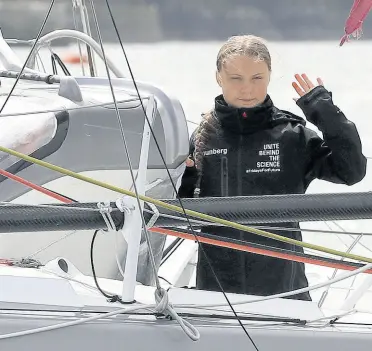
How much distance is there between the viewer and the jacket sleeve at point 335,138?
106 cm

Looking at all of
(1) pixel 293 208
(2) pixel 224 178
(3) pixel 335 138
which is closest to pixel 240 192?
(2) pixel 224 178

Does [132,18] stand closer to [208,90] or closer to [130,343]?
[208,90]

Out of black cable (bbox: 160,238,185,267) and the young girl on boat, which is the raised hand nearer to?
the young girl on boat

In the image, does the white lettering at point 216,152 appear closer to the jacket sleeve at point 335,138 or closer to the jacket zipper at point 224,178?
the jacket zipper at point 224,178

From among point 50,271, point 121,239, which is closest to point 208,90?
point 121,239

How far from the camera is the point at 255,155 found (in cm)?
113

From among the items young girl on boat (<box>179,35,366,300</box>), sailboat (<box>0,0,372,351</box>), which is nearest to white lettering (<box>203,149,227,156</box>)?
young girl on boat (<box>179,35,366,300</box>)

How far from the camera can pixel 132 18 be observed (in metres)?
4.19

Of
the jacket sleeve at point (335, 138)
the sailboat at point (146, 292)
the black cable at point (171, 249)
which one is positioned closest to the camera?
the sailboat at point (146, 292)

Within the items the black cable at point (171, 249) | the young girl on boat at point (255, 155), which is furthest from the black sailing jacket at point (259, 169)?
the black cable at point (171, 249)

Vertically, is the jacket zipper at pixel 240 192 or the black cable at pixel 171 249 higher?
the jacket zipper at pixel 240 192

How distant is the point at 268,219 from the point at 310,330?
0.13m

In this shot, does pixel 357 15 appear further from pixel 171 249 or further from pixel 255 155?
pixel 171 249

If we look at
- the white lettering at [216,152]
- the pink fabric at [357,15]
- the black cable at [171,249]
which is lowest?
the black cable at [171,249]
